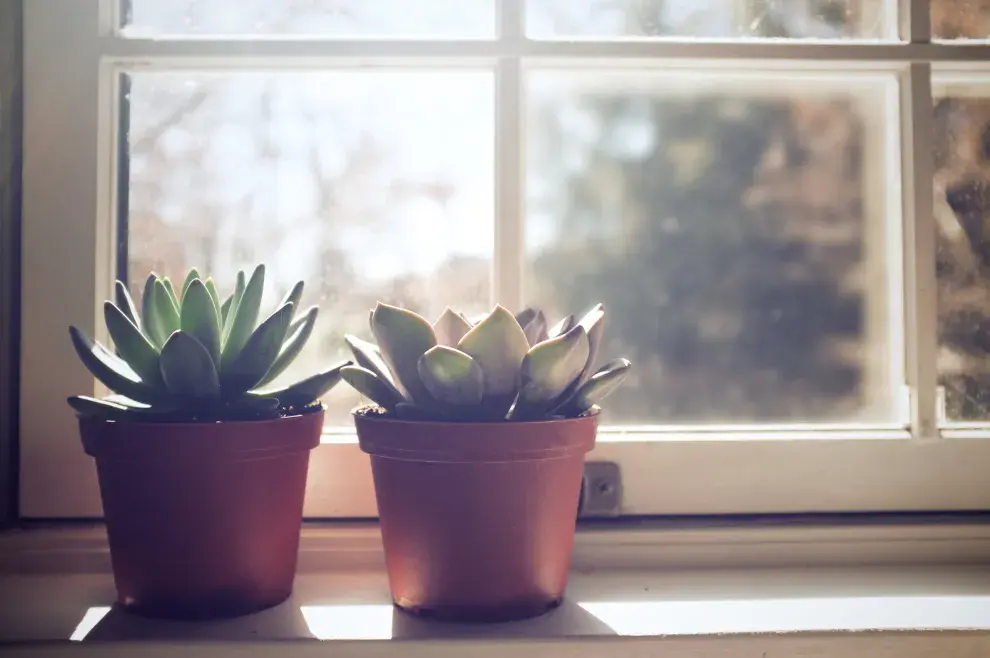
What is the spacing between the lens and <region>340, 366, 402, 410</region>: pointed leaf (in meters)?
0.68

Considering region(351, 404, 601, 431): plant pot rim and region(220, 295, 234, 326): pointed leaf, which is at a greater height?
region(220, 295, 234, 326): pointed leaf

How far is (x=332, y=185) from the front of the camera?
0.95 meters

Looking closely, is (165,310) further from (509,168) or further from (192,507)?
(509,168)

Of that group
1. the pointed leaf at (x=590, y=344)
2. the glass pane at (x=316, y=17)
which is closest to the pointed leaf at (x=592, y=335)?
the pointed leaf at (x=590, y=344)

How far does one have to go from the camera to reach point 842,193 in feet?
3.22

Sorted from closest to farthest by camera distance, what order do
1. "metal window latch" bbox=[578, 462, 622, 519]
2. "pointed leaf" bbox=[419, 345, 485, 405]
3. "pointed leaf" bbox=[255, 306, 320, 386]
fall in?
"pointed leaf" bbox=[419, 345, 485, 405] < "pointed leaf" bbox=[255, 306, 320, 386] < "metal window latch" bbox=[578, 462, 622, 519]

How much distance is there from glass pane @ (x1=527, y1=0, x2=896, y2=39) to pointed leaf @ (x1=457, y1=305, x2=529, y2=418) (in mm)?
493

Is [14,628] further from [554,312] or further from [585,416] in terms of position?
[554,312]

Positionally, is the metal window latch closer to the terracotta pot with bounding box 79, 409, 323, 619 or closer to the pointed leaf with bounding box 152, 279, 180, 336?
the terracotta pot with bounding box 79, 409, 323, 619

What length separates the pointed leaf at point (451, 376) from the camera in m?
0.61

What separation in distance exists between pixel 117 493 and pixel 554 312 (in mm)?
522

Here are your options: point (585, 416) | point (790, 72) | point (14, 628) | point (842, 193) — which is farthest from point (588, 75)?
point (14, 628)

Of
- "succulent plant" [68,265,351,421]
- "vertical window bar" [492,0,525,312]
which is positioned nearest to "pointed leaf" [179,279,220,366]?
"succulent plant" [68,265,351,421]

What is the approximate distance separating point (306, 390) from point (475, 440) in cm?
19
